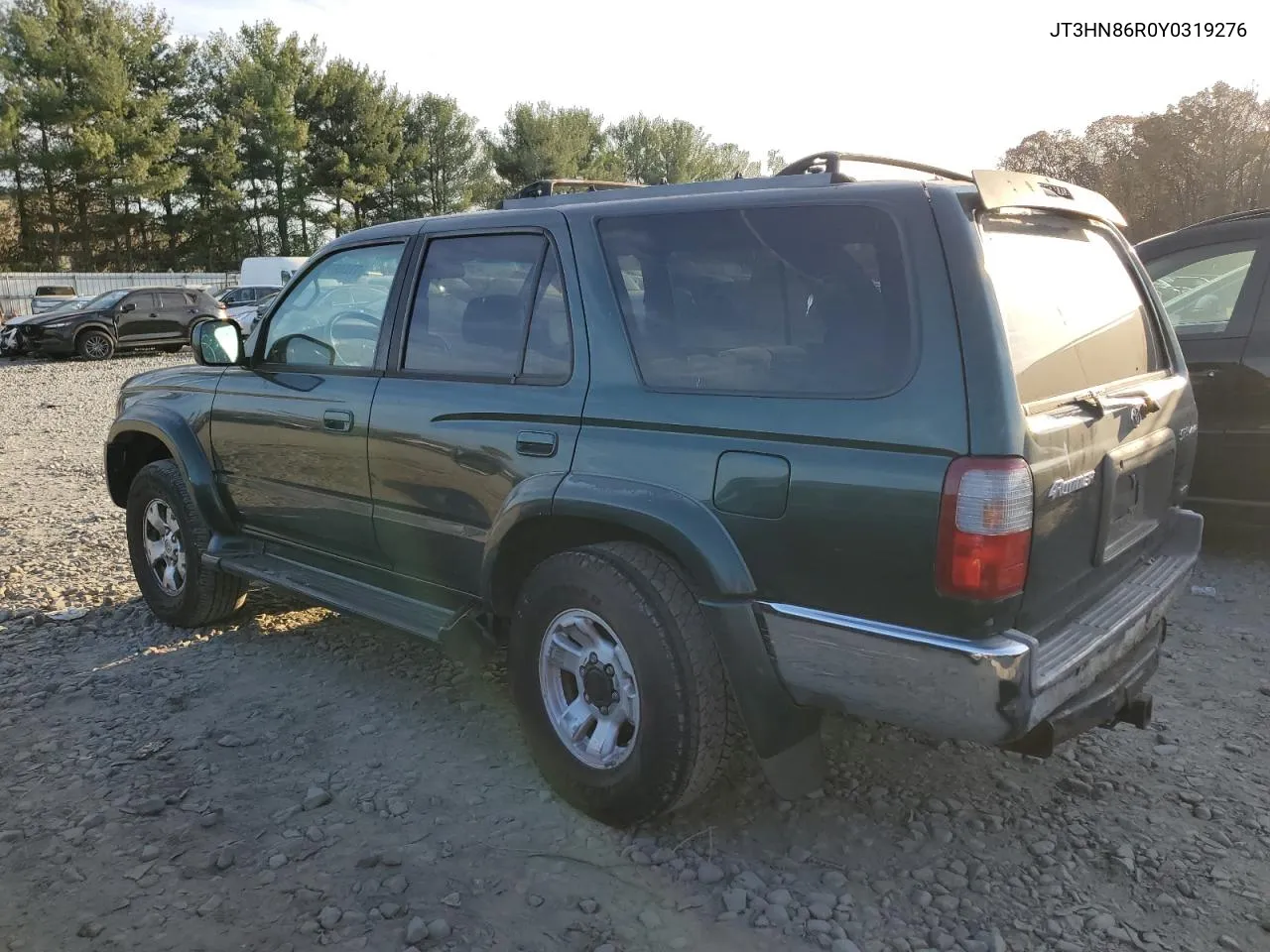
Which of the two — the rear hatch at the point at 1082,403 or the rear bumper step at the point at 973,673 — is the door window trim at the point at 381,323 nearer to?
the rear bumper step at the point at 973,673

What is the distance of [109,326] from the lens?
21172 millimetres

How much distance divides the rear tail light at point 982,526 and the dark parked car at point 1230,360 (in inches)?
148

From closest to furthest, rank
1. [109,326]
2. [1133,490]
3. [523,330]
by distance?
[1133,490], [523,330], [109,326]

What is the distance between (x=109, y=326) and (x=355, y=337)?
20555 mm

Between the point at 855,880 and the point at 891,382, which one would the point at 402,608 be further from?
the point at 891,382

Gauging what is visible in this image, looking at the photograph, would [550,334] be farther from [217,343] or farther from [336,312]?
[217,343]

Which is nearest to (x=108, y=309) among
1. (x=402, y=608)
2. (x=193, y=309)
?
(x=193, y=309)

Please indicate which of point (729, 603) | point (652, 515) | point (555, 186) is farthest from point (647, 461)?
point (555, 186)

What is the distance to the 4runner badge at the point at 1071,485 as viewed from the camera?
232 centimetres

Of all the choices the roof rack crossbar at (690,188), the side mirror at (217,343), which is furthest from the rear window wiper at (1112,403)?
the side mirror at (217,343)

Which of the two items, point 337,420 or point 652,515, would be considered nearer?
point 652,515

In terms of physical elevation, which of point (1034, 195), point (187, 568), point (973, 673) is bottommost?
point (187, 568)

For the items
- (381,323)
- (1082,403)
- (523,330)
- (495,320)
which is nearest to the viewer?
(1082,403)

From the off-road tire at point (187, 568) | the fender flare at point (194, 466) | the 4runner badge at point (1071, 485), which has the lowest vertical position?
the off-road tire at point (187, 568)
